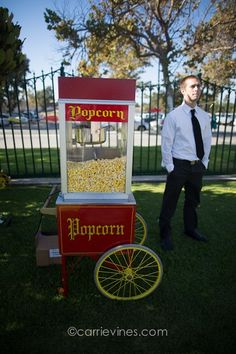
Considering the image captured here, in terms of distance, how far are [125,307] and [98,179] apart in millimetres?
1258

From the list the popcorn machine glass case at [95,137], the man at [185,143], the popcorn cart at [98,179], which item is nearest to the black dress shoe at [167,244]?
the man at [185,143]

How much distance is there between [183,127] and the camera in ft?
10.2

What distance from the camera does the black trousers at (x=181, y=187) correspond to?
10.7 feet

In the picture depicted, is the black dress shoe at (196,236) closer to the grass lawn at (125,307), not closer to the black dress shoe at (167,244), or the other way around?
the grass lawn at (125,307)

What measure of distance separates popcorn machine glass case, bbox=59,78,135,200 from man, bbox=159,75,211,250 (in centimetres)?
82

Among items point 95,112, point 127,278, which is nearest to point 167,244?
point 127,278

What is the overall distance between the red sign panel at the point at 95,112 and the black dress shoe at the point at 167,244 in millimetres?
1930

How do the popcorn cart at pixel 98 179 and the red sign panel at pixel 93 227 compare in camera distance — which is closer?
the popcorn cart at pixel 98 179

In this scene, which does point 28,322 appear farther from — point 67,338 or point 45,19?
point 45,19

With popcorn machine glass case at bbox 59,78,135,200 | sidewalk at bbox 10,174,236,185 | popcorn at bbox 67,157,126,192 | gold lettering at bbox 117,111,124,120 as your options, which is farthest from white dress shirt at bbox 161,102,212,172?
sidewalk at bbox 10,174,236,185

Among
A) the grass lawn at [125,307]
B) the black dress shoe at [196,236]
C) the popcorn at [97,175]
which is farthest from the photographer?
the black dress shoe at [196,236]

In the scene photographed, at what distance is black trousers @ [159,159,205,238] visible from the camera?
10.7 ft

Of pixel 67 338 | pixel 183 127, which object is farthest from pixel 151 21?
pixel 67 338

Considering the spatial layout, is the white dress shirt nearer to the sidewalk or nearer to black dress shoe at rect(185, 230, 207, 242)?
black dress shoe at rect(185, 230, 207, 242)
